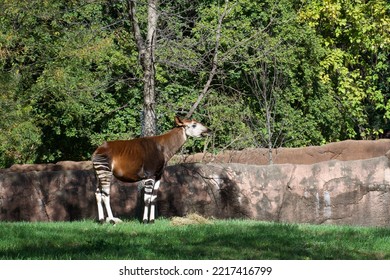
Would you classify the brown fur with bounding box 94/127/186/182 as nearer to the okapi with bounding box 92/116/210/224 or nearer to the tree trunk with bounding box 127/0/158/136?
the okapi with bounding box 92/116/210/224

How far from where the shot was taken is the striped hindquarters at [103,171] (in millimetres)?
18134

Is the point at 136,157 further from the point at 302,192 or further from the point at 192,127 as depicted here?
the point at 302,192

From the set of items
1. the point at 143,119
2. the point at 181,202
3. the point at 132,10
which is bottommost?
the point at 181,202

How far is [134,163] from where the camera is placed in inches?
727

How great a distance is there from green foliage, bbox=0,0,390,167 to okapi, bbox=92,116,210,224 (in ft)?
19.1

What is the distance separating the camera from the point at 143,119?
68.8ft

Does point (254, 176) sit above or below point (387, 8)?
below

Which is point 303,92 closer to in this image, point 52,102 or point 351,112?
point 351,112

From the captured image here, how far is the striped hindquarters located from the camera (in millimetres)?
18134

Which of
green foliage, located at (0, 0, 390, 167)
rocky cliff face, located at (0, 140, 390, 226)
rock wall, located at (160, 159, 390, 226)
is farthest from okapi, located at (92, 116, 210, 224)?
green foliage, located at (0, 0, 390, 167)

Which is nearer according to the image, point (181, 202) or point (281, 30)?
point (181, 202)

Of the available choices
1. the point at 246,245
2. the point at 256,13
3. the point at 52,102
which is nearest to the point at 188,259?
the point at 246,245

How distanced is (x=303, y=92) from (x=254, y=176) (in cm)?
1246

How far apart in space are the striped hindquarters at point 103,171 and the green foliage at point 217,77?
6170 millimetres
